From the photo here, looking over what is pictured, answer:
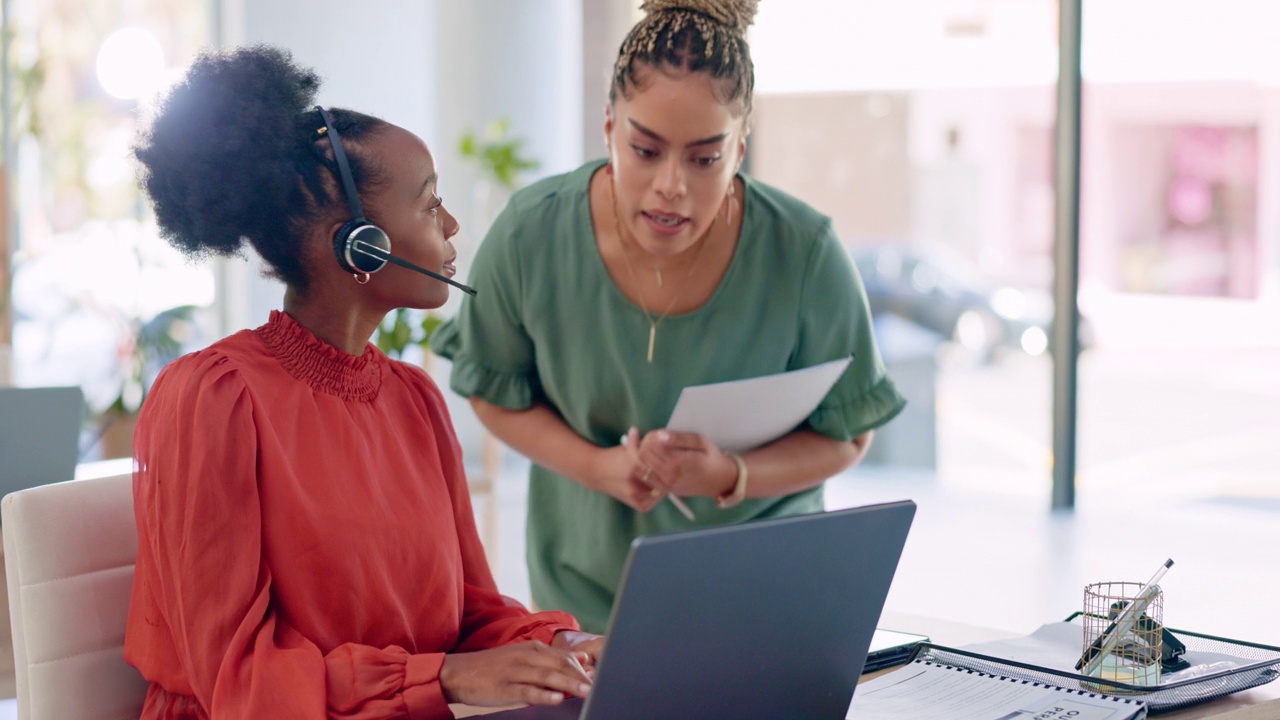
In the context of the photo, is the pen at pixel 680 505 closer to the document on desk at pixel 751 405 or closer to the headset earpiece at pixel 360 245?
the document on desk at pixel 751 405

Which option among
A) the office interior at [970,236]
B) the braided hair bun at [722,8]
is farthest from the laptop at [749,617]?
the office interior at [970,236]

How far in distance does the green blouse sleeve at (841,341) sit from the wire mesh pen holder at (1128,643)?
54cm

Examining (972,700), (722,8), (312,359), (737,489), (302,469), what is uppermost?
(722,8)

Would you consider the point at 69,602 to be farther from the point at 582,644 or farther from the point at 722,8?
the point at 722,8

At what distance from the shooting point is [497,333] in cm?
195

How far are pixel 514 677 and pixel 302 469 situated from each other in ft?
1.06

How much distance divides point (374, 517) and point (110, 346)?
4.55 metres

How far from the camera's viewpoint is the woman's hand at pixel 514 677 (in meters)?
1.19

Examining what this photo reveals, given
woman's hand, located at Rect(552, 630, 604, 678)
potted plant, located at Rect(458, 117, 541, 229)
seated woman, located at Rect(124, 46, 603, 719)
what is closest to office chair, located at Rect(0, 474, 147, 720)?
seated woman, located at Rect(124, 46, 603, 719)

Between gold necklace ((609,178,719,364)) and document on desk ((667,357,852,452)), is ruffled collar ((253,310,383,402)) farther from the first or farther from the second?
gold necklace ((609,178,719,364))

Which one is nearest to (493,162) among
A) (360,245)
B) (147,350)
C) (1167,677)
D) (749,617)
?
(147,350)

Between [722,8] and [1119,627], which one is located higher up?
[722,8]

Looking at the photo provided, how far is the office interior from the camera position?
5.27 m

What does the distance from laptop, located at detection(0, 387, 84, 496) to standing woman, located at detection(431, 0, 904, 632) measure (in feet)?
2.43
